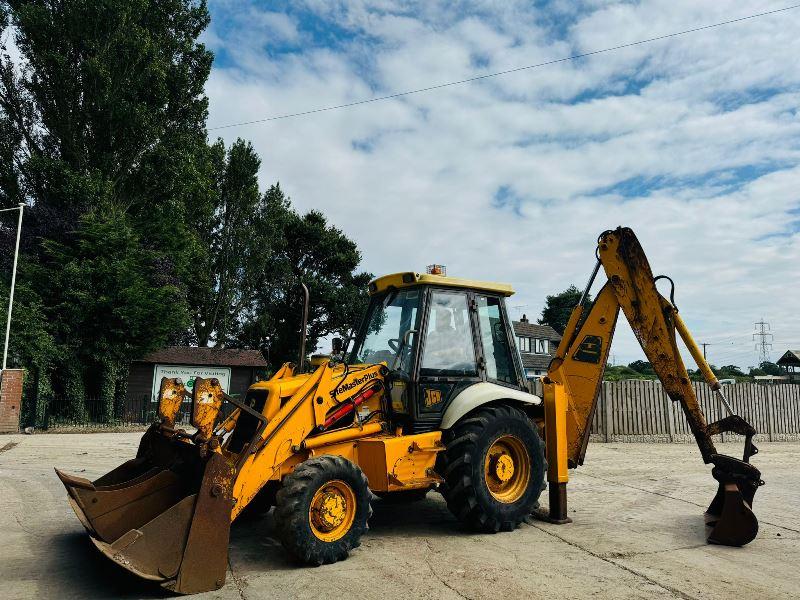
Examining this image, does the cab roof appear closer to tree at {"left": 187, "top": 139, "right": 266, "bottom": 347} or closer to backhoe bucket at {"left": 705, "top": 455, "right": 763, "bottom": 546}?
backhoe bucket at {"left": 705, "top": 455, "right": 763, "bottom": 546}

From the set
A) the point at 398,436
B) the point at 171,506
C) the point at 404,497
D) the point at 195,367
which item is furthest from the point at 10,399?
the point at 398,436

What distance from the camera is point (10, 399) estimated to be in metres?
17.0

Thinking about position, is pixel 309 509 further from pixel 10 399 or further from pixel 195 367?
pixel 195 367

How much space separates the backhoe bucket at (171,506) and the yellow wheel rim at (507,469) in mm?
2756

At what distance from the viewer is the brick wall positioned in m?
16.9

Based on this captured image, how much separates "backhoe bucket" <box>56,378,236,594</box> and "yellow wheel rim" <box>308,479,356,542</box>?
0.72 m

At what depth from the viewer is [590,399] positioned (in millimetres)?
6922

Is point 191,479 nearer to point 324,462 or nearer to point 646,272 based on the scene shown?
point 324,462

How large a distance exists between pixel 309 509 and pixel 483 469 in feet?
6.39

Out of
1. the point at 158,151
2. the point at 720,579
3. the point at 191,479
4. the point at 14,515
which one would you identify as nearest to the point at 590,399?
the point at 720,579

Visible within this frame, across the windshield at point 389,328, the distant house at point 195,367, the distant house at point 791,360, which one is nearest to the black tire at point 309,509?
the windshield at point 389,328

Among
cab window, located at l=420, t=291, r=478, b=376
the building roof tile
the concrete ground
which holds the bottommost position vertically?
the concrete ground

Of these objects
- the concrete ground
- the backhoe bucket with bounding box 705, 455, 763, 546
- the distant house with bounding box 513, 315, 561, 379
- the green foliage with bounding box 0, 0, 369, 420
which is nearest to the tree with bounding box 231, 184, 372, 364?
the green foliage with bounding box 0, 0, 369, 420

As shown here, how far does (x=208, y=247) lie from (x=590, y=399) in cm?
2747
